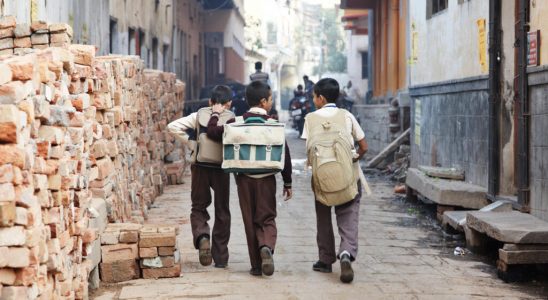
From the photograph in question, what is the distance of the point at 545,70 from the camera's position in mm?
8609

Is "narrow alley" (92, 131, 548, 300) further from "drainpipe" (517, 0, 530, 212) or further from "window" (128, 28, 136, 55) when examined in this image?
"window" (128, 28, 136, 55)

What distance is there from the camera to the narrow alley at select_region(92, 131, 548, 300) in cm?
725

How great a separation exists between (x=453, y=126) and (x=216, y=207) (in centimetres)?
567

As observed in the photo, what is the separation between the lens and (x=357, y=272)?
27.0 feet

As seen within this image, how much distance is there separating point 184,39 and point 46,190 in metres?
27.1

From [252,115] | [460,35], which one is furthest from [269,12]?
[252,115]

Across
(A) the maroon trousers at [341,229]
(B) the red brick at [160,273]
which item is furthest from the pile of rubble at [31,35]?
(A) the maroon trousers at [341,229]

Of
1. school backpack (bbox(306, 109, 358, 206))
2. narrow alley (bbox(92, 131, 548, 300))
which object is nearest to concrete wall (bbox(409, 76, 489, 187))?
narrow alley (bbox(92, 131, 548, 300))

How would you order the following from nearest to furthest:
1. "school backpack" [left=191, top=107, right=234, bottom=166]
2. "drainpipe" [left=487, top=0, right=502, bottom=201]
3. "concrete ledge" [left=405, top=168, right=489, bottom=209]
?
1. "school backpack" [left=191, top=107, right=234, bottom=166]
2. "drainpipe" [left=487, top=0, right=502, bottom=201]
3. "concrete ledge" [left=405, top=168, right=489, bottom=209]

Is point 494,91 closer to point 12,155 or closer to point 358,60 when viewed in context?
point 12,155

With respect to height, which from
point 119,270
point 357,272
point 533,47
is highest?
point 533,47

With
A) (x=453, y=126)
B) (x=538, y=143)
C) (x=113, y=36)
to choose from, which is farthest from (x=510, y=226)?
(x=113, y=36)

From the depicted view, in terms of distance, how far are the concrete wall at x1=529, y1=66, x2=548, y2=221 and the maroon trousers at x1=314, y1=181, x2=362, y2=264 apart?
183cm

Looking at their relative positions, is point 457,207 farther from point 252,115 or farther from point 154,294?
point 154,294
